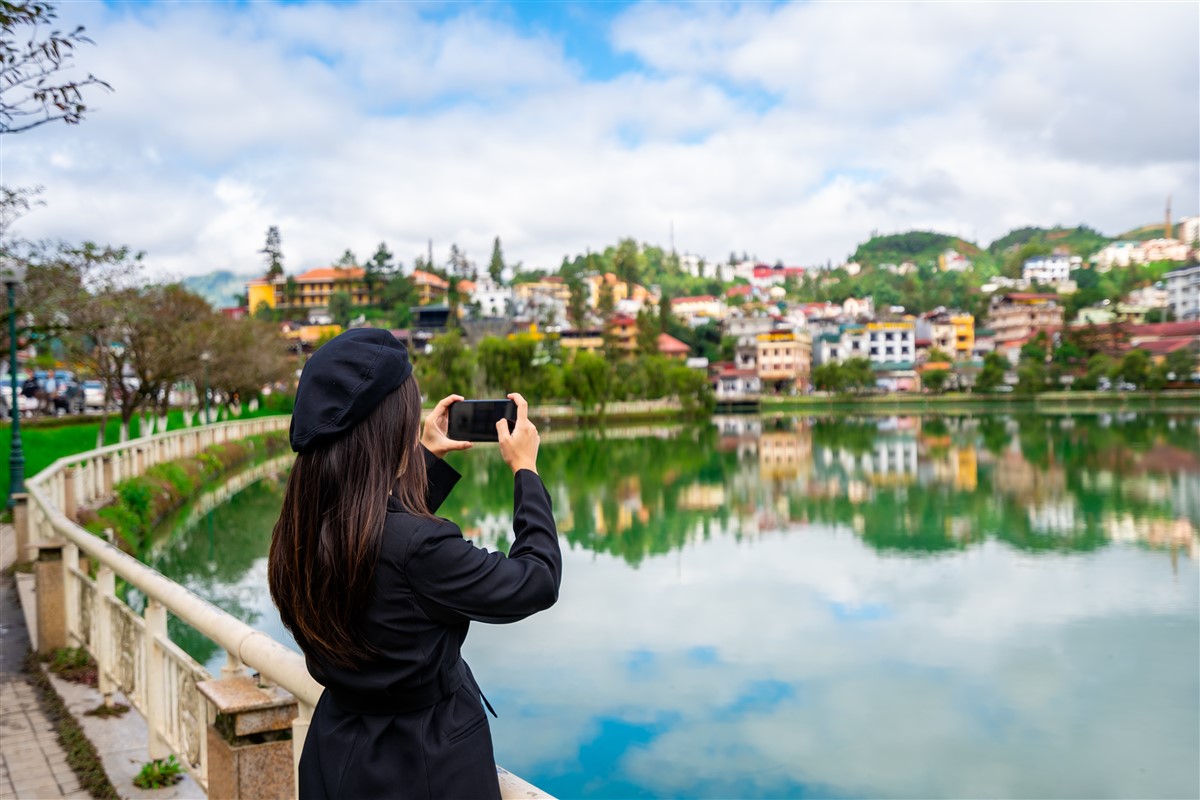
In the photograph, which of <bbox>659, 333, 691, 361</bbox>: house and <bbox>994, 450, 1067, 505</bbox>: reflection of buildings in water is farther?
<bbox>659, 333, 691, 361</bbox>: house

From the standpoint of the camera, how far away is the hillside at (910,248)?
154 m

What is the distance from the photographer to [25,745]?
391 cm

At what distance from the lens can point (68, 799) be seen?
339cm

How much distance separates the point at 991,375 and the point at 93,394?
4753 cm

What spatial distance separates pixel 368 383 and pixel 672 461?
24.6m

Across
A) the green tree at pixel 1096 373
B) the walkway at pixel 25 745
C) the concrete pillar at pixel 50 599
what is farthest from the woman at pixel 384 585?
the green tree at pixel 1096 373

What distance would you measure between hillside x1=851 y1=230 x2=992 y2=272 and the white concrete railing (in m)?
155

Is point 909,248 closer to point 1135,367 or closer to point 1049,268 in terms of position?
point 1049,268

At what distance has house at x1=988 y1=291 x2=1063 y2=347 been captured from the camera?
74.4 metres

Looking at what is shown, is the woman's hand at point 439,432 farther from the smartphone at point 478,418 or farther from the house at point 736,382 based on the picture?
the house at point 736,382

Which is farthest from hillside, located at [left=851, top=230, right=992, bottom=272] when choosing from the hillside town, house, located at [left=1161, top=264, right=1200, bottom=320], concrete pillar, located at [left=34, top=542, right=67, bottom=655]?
concrete pillar, located at [left=34, top=542, right=67, bottom=655]

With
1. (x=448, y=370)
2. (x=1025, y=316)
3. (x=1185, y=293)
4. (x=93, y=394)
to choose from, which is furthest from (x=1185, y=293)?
(x=93, y=394)

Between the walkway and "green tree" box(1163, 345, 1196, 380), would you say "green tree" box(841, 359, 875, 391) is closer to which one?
"green tree" box(1163, 345, 1196, 380)

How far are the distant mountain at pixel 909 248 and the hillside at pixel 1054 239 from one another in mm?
7897
